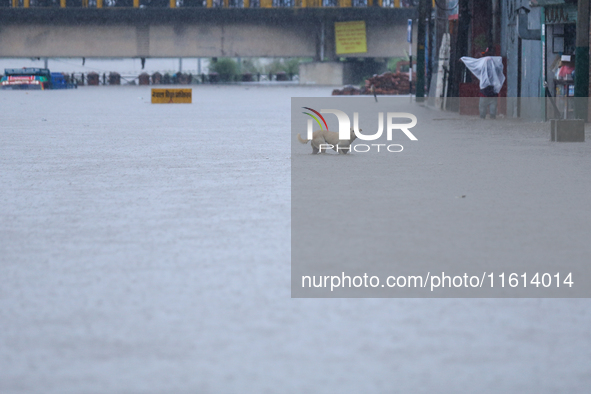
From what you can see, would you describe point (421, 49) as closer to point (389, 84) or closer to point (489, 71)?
point (489, 71)

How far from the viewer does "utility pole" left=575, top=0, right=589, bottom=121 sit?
18.6 m

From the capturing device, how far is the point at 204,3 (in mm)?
79812

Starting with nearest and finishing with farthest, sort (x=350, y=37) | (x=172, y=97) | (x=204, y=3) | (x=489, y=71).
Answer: (x=489, y=71), (x=172, y=97), (x=350, y=37), (x=204, y=3)

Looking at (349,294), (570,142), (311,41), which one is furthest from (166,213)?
(311,41)

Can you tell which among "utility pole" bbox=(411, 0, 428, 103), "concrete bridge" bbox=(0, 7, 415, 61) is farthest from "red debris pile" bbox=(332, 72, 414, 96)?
"utility pole" bbox=(411, 0, 428, 103)

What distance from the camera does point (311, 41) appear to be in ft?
253

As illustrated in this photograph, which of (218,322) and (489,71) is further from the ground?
(489,71)

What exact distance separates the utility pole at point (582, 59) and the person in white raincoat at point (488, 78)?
19.8 feet

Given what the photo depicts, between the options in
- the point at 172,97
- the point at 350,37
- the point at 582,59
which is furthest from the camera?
the point at 350,37

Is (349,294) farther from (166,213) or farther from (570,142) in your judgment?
(570,142)

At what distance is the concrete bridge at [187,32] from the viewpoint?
7588 centimetres

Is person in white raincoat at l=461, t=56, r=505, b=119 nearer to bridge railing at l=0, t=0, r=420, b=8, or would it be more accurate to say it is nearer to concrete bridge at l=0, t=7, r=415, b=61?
bridge railing at l=0, t=0, r=420, b=8

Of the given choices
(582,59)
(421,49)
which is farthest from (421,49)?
(582,59)

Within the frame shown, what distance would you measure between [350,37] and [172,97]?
3607 centimetres
